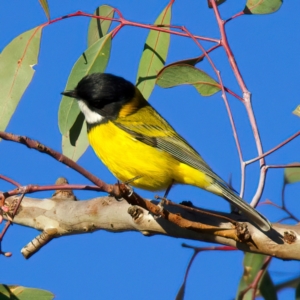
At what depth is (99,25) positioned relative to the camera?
378 centimetres

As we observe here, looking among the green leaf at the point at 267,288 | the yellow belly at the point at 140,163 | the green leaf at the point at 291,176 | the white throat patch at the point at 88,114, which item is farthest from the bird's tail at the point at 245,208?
the white throat patch at the point at 88,114

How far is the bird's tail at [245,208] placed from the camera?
7.94ft

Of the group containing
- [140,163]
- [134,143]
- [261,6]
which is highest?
[261,6]

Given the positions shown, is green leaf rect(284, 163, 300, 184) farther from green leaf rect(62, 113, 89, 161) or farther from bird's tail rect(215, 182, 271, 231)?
green leaf rect(62, 113, 89, 161)

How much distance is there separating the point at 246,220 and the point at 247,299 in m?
0.80

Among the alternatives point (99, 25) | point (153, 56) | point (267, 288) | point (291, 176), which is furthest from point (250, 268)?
point (99, 25)

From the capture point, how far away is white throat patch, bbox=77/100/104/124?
11.7ft

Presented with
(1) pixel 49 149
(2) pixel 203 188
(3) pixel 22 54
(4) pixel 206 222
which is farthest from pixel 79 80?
(1) pixel 49 149

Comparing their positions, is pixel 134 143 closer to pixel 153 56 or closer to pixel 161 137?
pixel 161 137

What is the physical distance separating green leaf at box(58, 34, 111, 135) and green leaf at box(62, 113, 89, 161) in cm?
12

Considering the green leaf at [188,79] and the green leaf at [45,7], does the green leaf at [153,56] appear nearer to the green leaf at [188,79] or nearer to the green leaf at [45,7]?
the green leaf at [188,79]

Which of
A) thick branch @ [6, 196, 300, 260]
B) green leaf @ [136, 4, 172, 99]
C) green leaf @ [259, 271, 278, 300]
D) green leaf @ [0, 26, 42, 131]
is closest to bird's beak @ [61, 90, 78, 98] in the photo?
green leaf @ [0, 26, 42, 131]

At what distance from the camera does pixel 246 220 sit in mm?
2605

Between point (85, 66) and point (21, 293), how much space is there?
4.51ft
